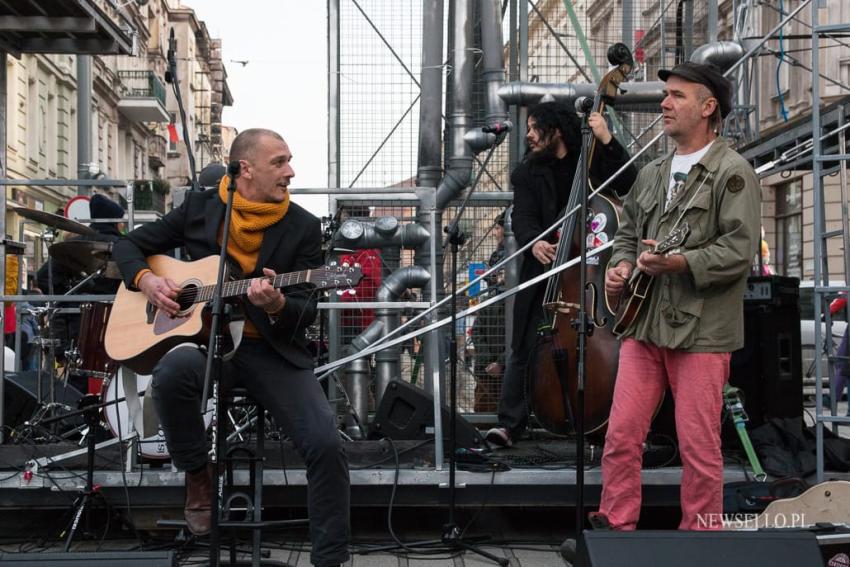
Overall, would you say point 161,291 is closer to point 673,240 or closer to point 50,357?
point 673,240

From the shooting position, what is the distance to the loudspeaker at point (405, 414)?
18.5 ft

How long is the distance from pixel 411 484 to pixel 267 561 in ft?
2.81

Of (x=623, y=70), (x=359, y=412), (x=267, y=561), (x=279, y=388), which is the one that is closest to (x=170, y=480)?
(x=267, y=561)

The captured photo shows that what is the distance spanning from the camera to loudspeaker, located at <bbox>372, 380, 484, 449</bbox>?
222 inches

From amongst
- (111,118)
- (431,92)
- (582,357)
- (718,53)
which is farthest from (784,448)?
(111,118)

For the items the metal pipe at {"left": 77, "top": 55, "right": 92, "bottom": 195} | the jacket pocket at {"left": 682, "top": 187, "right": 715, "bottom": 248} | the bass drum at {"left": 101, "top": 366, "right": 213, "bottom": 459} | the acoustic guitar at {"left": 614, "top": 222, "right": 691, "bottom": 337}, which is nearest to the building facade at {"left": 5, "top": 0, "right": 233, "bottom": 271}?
the metal pipe at {"left": 77, "top": 55, "right": 92, "bottom": 195}

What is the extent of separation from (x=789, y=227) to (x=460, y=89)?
16979mm

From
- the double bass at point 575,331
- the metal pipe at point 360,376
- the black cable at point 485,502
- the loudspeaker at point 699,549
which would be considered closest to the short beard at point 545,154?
the double bass at point 575,331

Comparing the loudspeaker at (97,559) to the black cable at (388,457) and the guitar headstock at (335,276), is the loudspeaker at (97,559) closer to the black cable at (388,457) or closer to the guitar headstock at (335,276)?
the guitar headstock at (335,276)

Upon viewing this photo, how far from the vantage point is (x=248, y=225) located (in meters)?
4.24

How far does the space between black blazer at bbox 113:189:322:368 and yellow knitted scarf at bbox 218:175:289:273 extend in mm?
36

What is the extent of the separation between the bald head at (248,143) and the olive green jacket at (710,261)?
1715 millimetres

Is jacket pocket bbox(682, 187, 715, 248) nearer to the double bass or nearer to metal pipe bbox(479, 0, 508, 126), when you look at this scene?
the double bass

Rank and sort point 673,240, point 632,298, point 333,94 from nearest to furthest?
point 673,240
point 632,298
point 333,94
